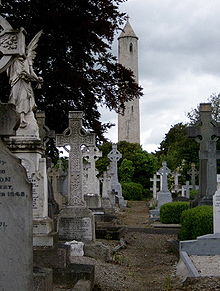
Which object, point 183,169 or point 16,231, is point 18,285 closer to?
point 16,231

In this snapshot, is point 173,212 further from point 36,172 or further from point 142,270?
point 36,172

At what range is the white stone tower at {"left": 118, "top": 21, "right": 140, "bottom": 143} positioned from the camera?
209 feet

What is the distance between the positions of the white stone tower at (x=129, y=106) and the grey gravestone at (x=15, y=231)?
57.1 meters

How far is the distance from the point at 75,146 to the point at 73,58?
20.6 ft

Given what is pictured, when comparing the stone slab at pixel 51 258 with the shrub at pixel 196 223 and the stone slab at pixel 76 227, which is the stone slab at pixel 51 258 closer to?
the stone slab at pixel 76 227

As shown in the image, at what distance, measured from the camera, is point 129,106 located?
211 ft

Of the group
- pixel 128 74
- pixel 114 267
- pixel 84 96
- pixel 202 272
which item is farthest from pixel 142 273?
pixel 128 74

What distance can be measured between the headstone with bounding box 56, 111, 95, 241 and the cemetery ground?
0.89m

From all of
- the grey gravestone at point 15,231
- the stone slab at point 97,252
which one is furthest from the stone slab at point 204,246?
the grey gravestone at point 15,231

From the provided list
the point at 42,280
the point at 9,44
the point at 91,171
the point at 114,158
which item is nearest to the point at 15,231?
the point at 42,280

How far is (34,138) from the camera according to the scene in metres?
9.16

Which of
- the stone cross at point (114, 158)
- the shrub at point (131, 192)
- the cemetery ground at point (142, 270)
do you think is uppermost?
the stone cross at point (114, 158)

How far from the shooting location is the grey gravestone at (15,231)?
4621 millimetres

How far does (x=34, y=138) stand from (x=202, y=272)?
354 cm
